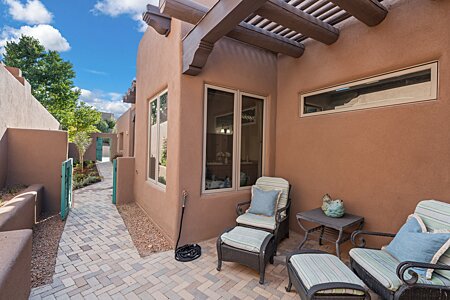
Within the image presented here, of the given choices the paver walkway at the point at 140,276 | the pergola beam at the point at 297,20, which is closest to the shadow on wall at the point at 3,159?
the paver walkway at the point at 140,276

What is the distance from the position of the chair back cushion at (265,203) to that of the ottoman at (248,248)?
745 millimetres

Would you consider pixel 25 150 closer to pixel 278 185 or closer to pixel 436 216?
pixel 278 185

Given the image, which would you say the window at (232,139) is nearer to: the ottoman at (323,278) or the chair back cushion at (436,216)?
the ottoman at (323,278)

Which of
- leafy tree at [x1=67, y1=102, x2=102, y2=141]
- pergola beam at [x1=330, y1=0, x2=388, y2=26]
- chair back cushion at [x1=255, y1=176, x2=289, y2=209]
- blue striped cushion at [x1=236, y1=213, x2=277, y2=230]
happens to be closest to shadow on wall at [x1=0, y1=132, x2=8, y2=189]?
blue striped cushion at [x1=236, y1=213, x2=277, y2=230]

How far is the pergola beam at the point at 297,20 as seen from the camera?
281cm

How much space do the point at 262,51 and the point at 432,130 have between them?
10.9 ft

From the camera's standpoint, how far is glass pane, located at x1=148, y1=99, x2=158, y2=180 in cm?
518

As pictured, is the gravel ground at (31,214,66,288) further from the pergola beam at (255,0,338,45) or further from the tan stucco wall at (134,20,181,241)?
the pergola beam at (255,0,338,45)

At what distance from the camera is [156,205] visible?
469 centimetres

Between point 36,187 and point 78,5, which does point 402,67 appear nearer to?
point 36,187

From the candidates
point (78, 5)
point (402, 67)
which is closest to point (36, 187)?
point (78, 5)

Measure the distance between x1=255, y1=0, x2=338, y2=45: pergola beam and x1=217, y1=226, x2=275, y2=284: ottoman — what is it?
307cm

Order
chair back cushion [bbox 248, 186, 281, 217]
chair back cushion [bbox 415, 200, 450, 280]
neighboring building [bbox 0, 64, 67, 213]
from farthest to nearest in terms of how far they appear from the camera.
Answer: neighboring building [bbox 0, 64, 67, 213] → chair back cushion [bbox 248, 186, 281, 217] → chair back cushion [bbox 415, 200, 450, 280]

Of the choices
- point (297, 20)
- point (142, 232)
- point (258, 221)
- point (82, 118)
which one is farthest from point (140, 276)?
point (82, 118)
